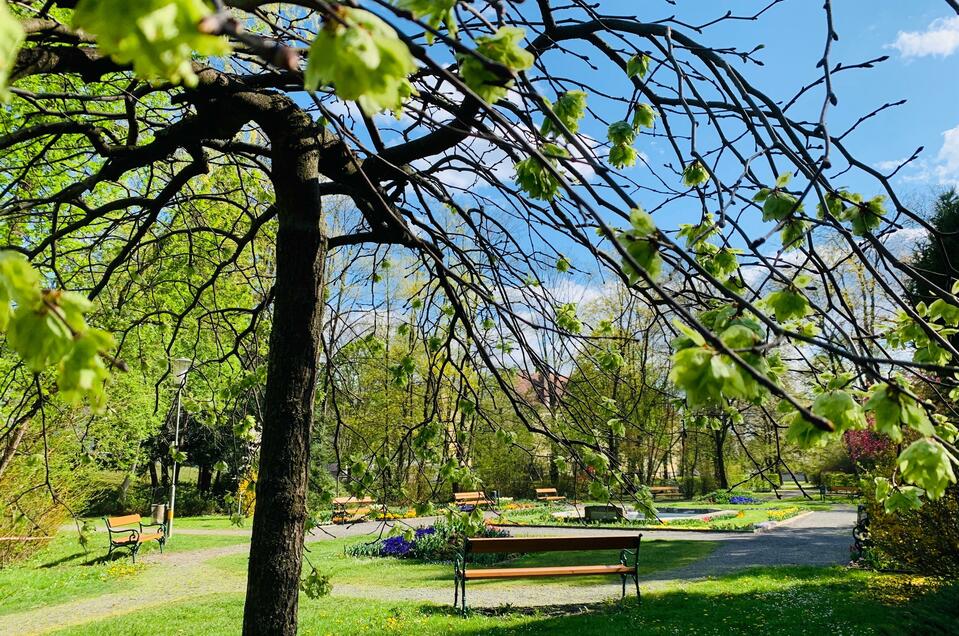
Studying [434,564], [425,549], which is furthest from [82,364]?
[425,549]

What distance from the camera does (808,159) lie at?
208cm

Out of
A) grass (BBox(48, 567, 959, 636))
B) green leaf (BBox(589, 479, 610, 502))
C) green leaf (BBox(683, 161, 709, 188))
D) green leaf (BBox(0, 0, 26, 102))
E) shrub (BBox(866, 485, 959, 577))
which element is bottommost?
grass (BBox(48, 567, 959, 636))

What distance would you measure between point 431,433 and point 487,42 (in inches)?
108

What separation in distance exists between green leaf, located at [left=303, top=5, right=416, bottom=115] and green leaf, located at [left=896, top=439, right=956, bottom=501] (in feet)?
4.22

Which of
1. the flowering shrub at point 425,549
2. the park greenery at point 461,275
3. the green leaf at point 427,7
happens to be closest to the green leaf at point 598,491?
the park greenery at point 461,275

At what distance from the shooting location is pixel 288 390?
3000mm

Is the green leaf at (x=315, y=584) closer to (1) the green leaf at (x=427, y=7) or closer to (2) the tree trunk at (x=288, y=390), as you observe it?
(2) the tree trunk at (x=288, y=390)

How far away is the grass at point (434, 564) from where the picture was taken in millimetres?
9656

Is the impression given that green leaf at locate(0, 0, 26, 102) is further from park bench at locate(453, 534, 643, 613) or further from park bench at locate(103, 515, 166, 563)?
park bench at locate(103, 515, 166, 563)

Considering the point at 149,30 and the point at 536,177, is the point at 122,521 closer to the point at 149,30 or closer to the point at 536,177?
the point at 536,177

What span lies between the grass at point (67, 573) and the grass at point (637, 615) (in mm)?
1826

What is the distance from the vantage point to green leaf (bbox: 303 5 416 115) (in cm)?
77

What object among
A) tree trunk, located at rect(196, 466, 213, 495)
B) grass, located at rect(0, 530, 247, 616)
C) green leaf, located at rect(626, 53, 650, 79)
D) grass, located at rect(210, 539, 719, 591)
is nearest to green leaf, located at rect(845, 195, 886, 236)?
green leaf, located at rect(626, 53, 650, 79)

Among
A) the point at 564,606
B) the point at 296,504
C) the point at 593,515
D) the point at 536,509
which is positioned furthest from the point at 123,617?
the point at 536,509
